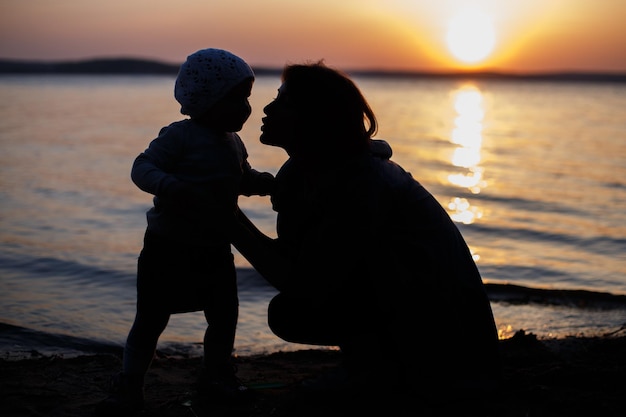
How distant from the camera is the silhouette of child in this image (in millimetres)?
3355

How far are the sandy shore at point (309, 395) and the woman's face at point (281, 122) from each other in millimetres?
1253

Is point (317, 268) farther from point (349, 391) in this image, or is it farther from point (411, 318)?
point (349, 391)

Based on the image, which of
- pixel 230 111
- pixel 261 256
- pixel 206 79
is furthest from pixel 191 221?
pixel 206 79

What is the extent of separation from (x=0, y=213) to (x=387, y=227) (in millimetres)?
8478

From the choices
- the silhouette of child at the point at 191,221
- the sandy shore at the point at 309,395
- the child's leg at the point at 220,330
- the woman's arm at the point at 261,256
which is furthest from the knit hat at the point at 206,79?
the sandy shore at the point at 309,395

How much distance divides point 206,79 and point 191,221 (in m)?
0.67

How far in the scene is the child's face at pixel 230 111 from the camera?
11.3 feet

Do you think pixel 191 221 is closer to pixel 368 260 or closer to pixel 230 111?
pixel 230 111

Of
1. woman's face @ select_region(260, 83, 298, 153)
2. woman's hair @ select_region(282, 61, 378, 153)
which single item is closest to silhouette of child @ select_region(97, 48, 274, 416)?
woman's face @ select_region(260, 83, 298, 153)

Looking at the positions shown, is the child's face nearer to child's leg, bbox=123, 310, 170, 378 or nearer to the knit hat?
the knit hat

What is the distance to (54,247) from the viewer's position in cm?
823

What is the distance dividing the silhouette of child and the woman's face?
0.22 metres

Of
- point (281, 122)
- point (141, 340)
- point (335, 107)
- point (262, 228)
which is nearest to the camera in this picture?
point (335, 107)

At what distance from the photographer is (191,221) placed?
11.0ft
